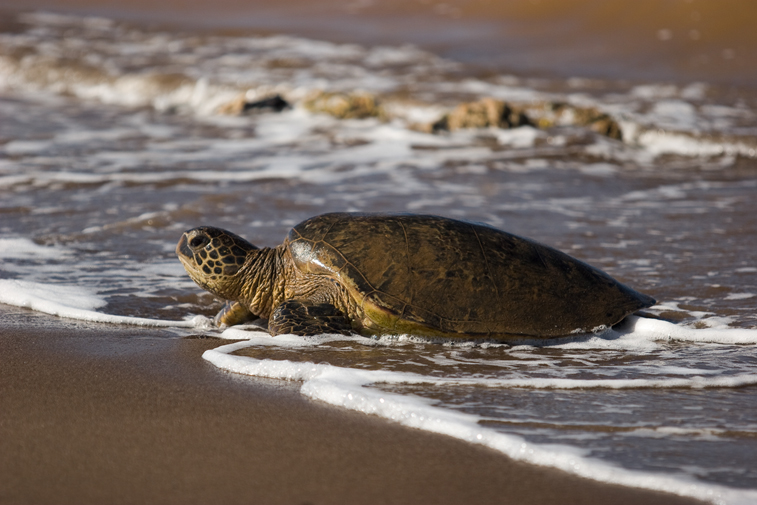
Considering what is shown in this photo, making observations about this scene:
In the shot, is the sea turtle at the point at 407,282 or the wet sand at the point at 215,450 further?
the sea turtle at the point at 407,282

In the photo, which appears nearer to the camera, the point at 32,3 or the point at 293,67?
the point at 293,67

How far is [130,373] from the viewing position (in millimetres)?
2963

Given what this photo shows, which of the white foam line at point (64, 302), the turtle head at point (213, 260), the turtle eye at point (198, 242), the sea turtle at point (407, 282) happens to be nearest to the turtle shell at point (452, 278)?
the sea turtle at point (407, 282)

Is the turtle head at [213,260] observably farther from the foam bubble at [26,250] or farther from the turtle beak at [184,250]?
the foam bubble at [26,250]

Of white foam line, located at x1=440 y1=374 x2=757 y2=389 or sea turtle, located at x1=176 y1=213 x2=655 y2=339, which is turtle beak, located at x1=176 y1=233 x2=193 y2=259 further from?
white foam line, located at x1=440 y1=374 x2=757 y2=389

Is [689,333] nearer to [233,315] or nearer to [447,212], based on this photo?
[233,315]

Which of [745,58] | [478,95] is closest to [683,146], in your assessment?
[478,95]

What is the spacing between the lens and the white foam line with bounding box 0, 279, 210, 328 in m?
3.72

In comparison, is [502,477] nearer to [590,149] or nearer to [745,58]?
[590,149]

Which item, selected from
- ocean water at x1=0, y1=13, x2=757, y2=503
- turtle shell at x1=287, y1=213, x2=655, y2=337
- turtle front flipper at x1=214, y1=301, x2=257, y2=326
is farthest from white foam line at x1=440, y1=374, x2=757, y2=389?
turtle front flipper at x1=214, y1=301, x2=257, y2=326

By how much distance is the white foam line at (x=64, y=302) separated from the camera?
372cm

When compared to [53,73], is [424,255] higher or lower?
lower

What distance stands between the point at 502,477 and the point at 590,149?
731 centimetres

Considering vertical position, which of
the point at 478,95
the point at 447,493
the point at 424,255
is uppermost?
the point at 478,95
